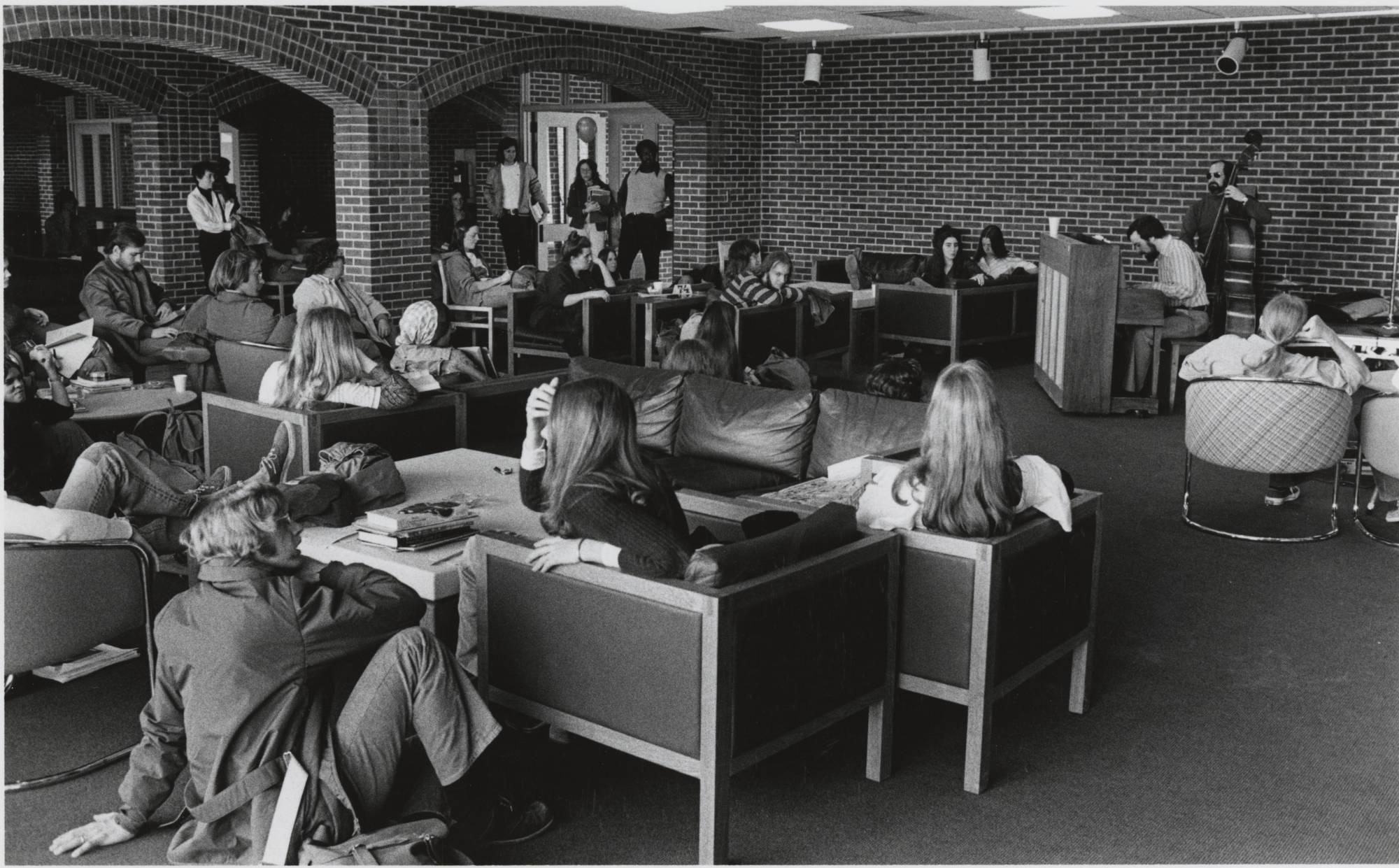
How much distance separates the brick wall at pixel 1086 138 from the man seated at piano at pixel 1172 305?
241 cm

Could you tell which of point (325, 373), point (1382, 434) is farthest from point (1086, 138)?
point (325, 373)

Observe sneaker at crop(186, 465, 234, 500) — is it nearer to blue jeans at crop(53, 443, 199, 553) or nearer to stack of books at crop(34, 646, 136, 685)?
blue jeans at crop(53, 443, 199, 553)

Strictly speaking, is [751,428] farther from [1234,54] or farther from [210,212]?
[210,212]

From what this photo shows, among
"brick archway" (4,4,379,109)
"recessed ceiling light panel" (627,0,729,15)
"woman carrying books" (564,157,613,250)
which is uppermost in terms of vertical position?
"recessed ceiling light panel" (627,0,729,15)

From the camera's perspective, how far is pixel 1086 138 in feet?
42.7

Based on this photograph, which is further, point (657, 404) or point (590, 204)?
point (590, 204)

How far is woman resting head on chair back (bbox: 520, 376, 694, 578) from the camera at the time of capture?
11.5ft

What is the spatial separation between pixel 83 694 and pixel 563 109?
13.4 m

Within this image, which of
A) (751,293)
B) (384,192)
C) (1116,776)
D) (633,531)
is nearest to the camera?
(633,531)

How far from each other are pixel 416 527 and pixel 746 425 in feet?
7.20

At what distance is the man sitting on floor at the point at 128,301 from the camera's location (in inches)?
340

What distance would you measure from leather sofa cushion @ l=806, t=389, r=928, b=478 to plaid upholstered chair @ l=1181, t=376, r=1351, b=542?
1744 mm

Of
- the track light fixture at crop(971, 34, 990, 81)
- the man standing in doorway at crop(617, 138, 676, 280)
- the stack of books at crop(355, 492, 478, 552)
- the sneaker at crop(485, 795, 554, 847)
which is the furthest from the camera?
the man standing in doorway at crop(617, 138, 676, 280)

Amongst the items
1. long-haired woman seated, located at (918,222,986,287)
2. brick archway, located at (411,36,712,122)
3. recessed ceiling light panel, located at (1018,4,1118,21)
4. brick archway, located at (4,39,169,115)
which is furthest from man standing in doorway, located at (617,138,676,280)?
brick archway, located at (4,39,169,115)
